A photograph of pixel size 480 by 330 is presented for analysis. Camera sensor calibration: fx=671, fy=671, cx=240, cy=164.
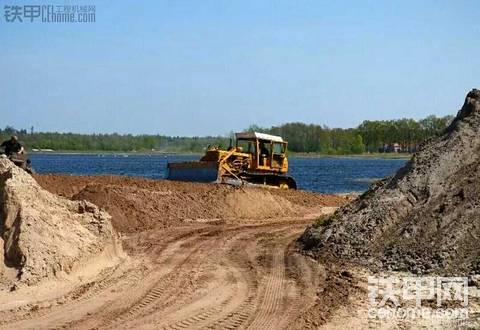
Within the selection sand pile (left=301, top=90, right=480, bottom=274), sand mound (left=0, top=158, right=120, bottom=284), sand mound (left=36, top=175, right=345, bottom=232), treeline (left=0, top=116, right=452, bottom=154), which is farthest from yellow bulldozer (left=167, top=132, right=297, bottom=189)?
treeline (left=0, top=116, right=452, bottom=154)

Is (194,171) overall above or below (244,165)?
below

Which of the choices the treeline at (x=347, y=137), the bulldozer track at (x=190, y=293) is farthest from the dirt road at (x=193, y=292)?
the treeline at (x=347, y=137)

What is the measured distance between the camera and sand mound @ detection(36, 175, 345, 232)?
19.4 metres

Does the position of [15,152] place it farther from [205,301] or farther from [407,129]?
[407,129]

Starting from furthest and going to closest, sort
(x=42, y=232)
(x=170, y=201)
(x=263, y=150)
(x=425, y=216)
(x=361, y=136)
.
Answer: (x=361, y=136)
(x=263, y=150)
(x=170, y=201)
(x=425, y=216)
(x=42, y=232)

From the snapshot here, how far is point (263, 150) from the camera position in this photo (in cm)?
2866

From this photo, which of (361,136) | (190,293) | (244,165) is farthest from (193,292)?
(361,136)

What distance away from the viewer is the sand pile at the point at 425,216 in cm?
1230

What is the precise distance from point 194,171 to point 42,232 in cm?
1614

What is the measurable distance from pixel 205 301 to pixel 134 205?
1038cm

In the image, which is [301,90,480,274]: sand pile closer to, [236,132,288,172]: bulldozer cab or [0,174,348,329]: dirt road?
[0,174,348,329]: dirt road

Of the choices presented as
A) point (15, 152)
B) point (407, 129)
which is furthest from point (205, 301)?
point (407, 129)

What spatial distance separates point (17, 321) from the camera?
877cm

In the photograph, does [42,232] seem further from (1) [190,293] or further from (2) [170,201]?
(2) [170,201]
